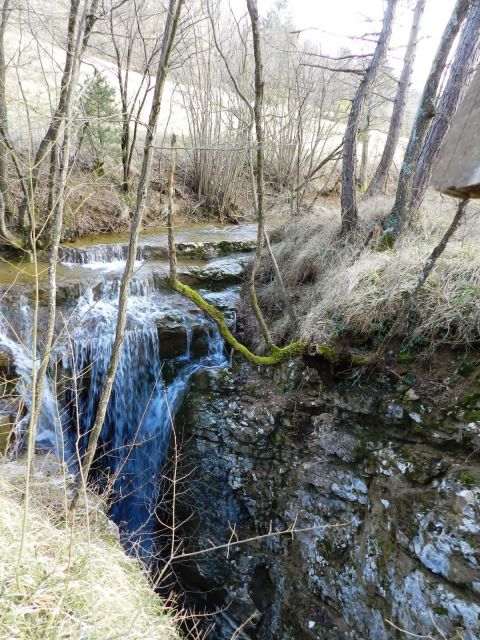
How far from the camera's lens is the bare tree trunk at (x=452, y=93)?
13.7 feet

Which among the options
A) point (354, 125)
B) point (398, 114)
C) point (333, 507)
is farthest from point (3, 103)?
point (398, 114)

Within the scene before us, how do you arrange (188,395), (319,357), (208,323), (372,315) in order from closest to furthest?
(372,315) → (319,357) → (188,395) → (208,323)

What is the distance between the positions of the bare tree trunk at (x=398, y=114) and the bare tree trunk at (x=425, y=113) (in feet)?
8.58

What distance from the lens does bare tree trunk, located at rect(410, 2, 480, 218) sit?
13.7 ft

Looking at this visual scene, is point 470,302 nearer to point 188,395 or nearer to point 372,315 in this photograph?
point 372,315

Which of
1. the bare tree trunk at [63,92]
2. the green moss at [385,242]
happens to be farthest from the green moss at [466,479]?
the bare tree trunk at [63,92]

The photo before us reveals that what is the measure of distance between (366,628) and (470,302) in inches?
101

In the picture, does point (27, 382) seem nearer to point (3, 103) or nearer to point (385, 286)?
point (3, 103)

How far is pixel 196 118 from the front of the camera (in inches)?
350

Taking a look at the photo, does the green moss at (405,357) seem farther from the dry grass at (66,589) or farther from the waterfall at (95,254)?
the waterfall at (95,254)

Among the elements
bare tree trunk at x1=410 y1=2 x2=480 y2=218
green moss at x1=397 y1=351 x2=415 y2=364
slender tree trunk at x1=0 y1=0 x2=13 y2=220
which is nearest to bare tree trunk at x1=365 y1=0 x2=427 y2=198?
bare tree trunk at x1=410 y1=2 x2=480 y2=218

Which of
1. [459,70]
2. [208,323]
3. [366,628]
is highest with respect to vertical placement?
[459,70]

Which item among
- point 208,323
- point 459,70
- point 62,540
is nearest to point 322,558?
point 62,540

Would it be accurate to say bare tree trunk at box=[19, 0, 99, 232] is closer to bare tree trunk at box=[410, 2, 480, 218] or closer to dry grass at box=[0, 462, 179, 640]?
dry grass at box=[0, 462, 179, 640]
